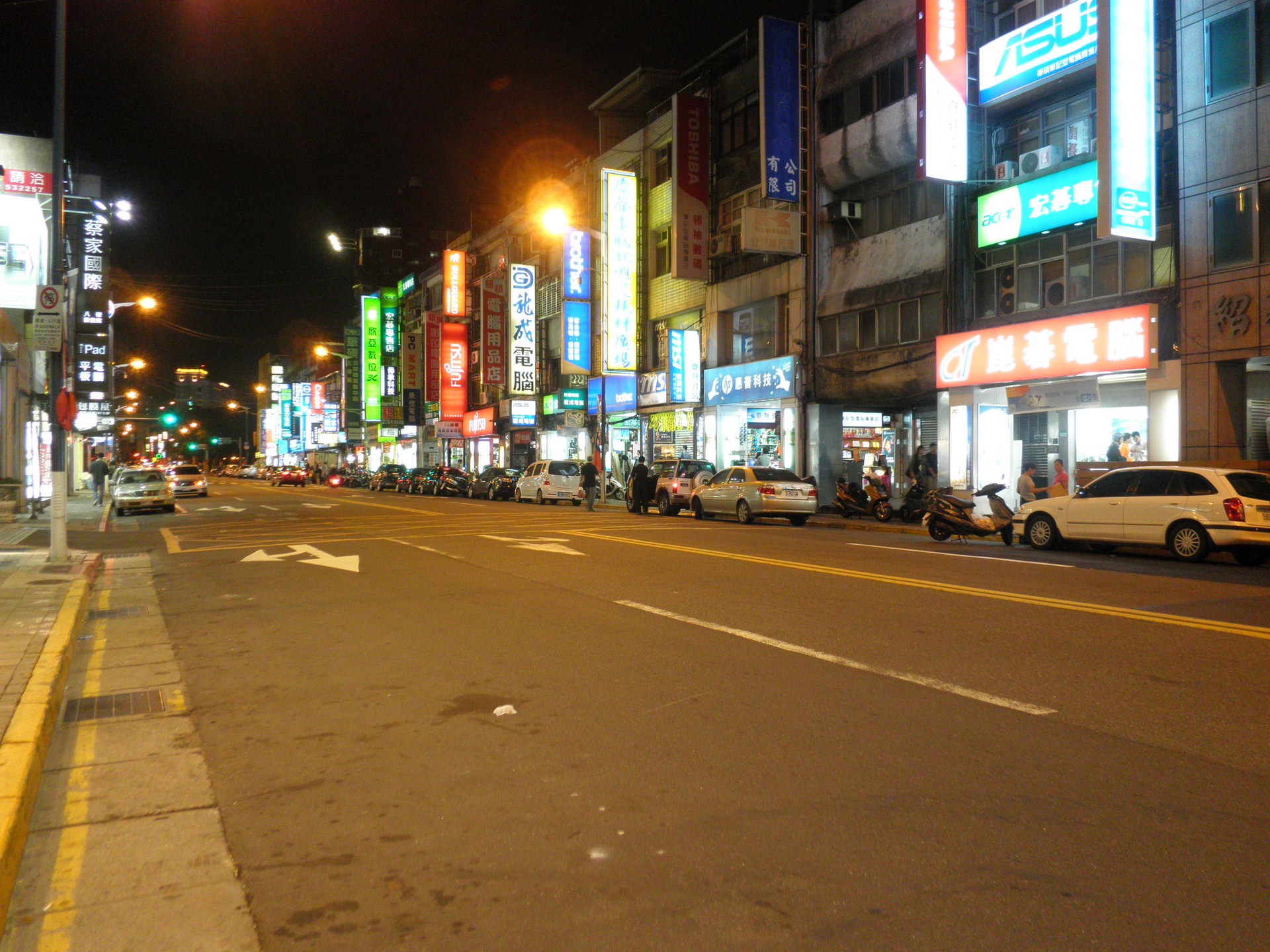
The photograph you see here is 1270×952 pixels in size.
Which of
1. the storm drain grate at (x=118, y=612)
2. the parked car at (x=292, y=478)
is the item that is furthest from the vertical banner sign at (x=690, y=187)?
the parked car at (x=292, y=478)

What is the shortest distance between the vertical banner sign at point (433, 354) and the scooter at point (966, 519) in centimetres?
4914

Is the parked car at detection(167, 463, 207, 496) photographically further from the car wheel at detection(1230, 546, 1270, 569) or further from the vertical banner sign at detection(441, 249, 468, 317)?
the car wheel at detection(1230, 546, 1270, 569)

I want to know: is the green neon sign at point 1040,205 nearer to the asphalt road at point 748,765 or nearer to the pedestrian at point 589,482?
the asphalt road at point 748,765

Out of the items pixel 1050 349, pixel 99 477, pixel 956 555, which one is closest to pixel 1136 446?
pixel 1050 349

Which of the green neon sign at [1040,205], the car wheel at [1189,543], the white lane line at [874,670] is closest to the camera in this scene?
the white lane line at [874,670]

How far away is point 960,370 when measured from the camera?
953 inches

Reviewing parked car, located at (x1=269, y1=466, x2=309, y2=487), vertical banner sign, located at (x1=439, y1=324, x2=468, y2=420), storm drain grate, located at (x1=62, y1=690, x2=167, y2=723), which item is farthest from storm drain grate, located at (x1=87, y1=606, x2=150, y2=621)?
parked car, located at (x1=269, y1=466, x2=309, y2=487)

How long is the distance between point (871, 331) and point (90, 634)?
23.3m

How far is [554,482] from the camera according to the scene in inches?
1385

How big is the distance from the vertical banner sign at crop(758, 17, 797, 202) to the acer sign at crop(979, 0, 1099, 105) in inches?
277

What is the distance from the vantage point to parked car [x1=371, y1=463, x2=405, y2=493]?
56750 mm

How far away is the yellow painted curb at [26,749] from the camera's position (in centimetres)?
385

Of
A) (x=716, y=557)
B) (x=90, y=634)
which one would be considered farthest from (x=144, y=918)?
(x=716, y=557)

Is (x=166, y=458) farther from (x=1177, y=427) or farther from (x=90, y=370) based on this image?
(x=1177, y=427)
